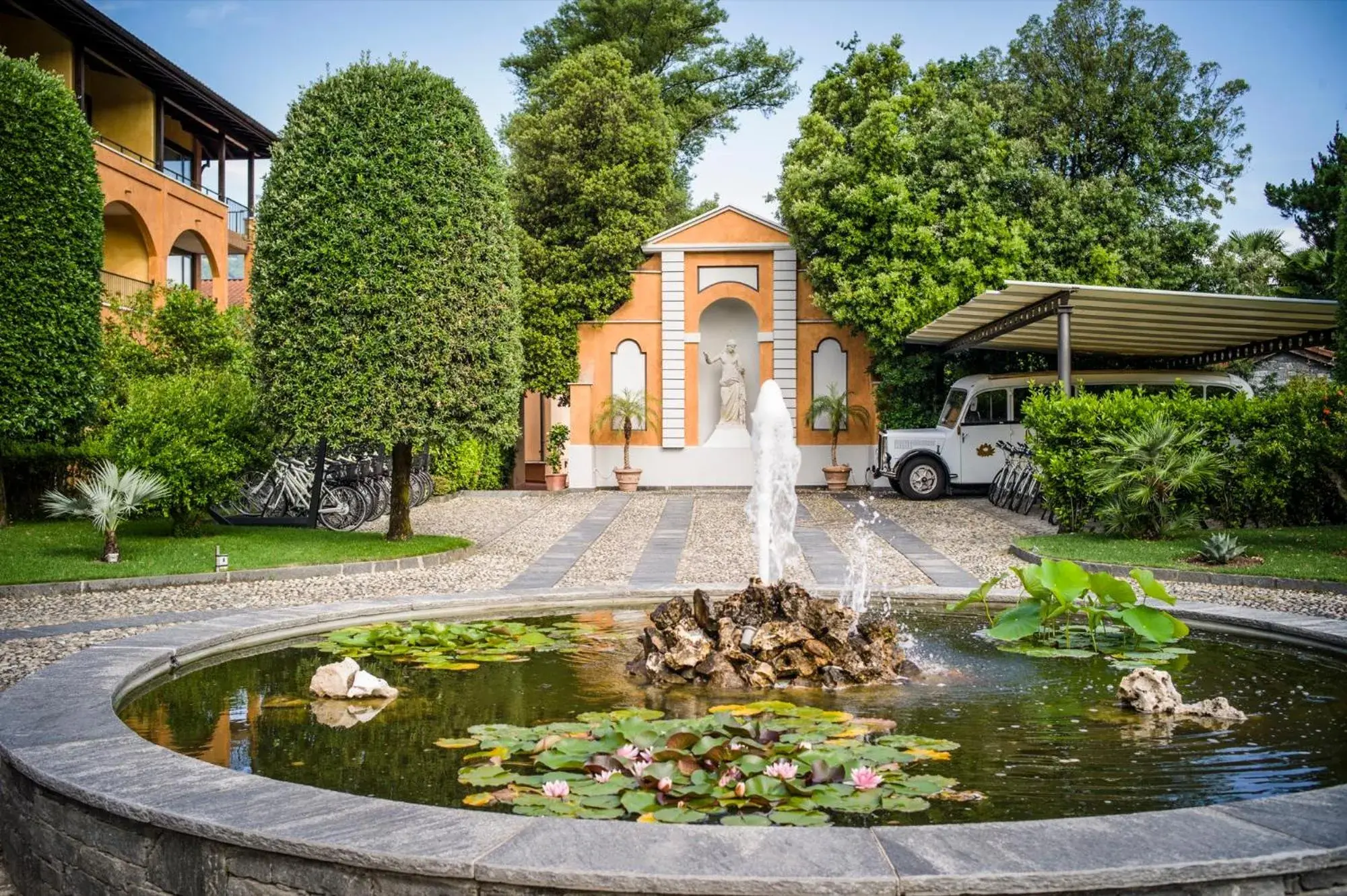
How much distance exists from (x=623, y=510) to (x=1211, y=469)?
30.0ft

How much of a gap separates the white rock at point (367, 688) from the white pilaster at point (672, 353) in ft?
63.4

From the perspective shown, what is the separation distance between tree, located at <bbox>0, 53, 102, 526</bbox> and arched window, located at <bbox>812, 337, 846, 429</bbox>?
582 inches

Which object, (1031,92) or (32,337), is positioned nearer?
(32,337)

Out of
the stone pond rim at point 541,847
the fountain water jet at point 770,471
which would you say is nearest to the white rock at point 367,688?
the stone pond rim at point 541,847

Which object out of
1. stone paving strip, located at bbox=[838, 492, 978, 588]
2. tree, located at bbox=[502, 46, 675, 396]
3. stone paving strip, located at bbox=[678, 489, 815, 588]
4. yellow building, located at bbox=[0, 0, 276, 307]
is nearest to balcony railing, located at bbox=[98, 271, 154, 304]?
yellow building, located at bbox=[0, 0, 276, 307]

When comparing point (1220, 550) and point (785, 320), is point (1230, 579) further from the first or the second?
point (785, 320)

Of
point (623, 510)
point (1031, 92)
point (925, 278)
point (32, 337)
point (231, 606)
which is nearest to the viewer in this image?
point (231, 606)

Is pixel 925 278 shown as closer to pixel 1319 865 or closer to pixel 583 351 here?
pixel 583 351

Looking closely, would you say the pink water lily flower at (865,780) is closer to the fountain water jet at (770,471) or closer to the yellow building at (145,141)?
the fountain water jet at (770,471)

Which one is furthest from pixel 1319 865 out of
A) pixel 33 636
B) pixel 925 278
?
pixel 925 278

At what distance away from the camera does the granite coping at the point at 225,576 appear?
9539 mm

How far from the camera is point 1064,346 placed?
14.8 meters

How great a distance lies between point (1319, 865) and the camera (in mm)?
2627

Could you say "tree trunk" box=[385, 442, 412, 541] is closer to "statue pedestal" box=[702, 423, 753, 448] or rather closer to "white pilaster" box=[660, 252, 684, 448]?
"white pilaster" box=[660, 252, 684, 448]
